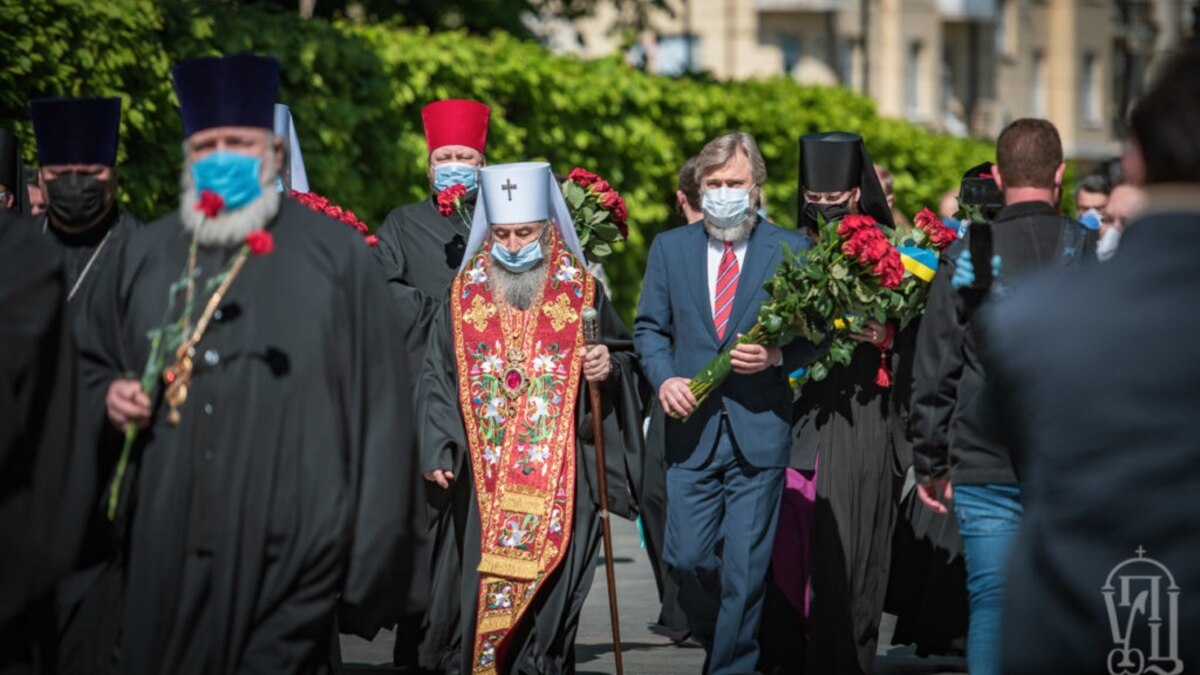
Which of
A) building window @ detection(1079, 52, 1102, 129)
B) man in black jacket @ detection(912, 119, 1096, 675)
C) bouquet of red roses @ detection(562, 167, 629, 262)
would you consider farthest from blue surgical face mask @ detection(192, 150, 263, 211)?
building window @ detection(1079, 52, 1102, 129)

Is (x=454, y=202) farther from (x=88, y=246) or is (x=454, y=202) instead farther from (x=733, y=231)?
(x=88, y=246)

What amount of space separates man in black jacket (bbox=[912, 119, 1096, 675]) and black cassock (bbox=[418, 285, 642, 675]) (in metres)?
1.93

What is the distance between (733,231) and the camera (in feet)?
31.3

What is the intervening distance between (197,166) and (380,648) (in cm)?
502

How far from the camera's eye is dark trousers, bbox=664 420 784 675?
9164mm

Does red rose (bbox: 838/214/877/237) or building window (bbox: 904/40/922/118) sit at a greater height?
building window (bbox: 904/40/922/118)

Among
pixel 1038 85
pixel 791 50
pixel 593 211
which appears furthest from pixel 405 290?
pixel 1038 85

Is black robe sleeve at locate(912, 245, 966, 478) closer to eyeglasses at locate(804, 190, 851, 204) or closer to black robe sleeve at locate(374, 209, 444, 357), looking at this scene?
eyeglasses at locate(804, 190, 851, 204)

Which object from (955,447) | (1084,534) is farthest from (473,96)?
(1084,534)

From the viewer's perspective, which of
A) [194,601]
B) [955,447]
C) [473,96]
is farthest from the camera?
[473,96]

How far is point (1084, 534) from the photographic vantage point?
4.41 metres

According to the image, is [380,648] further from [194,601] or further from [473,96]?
[473,96]

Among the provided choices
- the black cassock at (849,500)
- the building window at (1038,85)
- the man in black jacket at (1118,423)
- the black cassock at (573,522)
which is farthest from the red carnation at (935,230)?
the building window at (1038,85)

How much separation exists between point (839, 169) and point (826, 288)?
115cm
